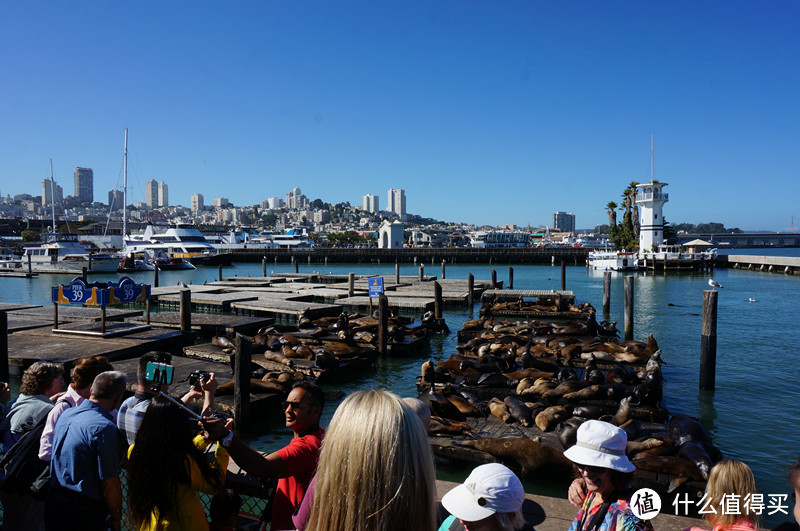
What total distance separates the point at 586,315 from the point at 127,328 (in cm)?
1639

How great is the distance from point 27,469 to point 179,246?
208 ft

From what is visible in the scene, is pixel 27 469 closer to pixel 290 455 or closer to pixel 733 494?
pixel 290 455

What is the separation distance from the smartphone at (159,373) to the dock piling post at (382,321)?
10287 mm

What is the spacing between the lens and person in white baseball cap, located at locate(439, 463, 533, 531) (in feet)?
5.51

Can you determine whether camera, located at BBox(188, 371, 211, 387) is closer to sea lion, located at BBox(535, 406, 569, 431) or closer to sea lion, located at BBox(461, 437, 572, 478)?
sea lion, located at BBox(461, 437, 572, 478)

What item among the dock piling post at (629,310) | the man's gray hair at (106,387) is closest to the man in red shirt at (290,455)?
the man's gray hair at (106,387)

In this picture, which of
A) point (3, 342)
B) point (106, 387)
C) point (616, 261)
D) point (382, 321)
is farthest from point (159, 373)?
point (616, 261)

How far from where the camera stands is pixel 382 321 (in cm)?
1397

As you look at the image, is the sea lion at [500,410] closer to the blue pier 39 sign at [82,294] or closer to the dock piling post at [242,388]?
the dock piling post at [242,388]

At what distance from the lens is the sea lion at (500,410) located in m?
8.30

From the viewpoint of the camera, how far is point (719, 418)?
9.83m

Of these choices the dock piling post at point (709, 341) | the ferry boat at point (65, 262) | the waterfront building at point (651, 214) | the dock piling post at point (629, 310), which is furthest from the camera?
the waterfront building at point (651, 214)

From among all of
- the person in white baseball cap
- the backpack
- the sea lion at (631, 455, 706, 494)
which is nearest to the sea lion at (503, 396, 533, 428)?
the sea lion at (631, 455, 706, 494)

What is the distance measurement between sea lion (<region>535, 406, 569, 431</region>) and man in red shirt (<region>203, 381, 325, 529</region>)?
554 centimetres
